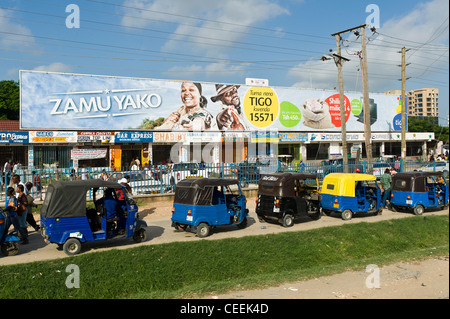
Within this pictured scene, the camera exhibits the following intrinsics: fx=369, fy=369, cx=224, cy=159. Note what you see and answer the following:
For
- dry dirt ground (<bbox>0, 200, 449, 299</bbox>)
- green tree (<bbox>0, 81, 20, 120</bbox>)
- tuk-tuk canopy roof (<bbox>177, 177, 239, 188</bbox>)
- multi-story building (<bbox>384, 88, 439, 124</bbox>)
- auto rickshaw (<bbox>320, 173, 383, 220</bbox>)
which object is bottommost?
dry dirt ground (<bbox>0, 200, 449, 299</bbox>)

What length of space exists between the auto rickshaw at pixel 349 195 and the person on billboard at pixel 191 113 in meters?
22.1

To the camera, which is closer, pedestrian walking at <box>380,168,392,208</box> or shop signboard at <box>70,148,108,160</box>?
pedestrian walking at <box>380,168,392,208</box>

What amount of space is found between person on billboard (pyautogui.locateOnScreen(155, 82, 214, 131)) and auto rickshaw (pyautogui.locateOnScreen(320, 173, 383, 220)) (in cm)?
2212

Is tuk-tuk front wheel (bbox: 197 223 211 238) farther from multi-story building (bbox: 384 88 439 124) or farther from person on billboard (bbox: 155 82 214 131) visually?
multi-story building (bbox: 384 88 439 124)

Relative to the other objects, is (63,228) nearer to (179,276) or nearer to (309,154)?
(179,276)

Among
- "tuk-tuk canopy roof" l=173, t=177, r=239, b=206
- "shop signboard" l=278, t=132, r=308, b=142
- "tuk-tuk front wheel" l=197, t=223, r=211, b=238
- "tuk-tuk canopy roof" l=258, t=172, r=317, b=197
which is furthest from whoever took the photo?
"shop signboard" l=278, t=132, r=308, b=142

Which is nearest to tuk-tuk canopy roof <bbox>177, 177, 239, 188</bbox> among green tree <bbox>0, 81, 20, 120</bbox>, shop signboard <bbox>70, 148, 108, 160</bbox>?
shop signboard <bbox>70, 148, 108, 160</bbox>

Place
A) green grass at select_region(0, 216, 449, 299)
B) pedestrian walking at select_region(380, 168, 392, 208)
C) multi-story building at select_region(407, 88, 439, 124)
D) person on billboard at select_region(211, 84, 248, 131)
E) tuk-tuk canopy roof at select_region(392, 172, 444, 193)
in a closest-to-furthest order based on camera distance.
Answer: green grass at select_region(0, 216, 449, 299) → tuk-tuk canopy roof at select_region(392, 172, 444, 193) → pedestrian walking at select_region(380, 168, 392, 208) → person on billboard at select_region(211, 84, 248, 131) → multi-story building at select_region(407, 88, 439, 124)

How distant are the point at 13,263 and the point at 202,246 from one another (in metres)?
4.69

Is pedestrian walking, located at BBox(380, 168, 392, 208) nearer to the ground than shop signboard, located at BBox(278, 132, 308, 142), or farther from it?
nearer to the ground

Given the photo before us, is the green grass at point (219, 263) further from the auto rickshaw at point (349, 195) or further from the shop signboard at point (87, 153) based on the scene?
the shop signboard at point (87, 153)

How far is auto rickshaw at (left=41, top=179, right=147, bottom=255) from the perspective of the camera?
30.3ft

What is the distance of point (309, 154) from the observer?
43.0 m
